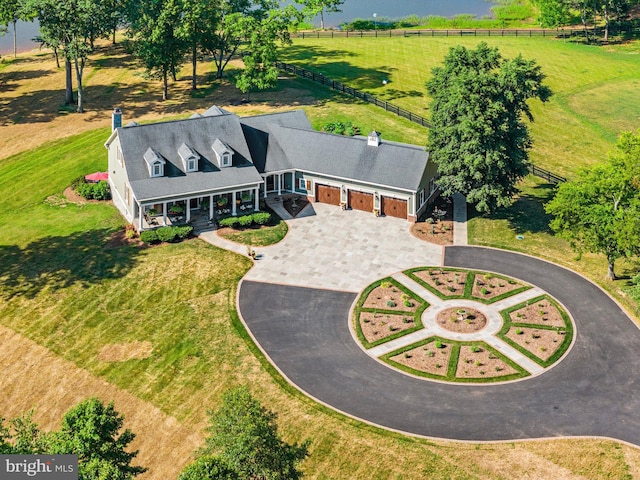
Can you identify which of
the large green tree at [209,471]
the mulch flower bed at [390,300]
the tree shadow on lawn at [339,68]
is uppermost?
the tree shadow on lawn at [339,68]

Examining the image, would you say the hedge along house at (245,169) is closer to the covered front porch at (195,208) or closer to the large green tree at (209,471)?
the covered front porch at (195,208)

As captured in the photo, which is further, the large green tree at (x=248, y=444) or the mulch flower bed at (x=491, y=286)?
the mulch flower bed at (x=491, y=286)

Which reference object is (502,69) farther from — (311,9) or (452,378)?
(311,9)

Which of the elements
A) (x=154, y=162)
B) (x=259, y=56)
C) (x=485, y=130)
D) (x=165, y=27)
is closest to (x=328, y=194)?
(x=485, y=130)

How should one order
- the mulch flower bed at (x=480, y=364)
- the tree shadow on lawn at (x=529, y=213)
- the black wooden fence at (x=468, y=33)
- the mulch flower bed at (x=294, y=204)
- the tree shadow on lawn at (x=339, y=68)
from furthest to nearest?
the black wooden fence at (x=468, y=33)
the tree shadow on lawn at (x=339, y=68)
the mulch flower bed at (x=294, y=204)
the tree shadow on lawn at (x=529, y=213)
the mulch flower bed at (x=480, y=364)

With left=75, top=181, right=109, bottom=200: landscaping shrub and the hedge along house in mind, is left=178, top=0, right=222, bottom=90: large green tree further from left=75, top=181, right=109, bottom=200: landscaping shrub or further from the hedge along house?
left=75, top=181, right=109, bottom=200: landscaping shrub

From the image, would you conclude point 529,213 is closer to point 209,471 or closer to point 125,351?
point 125,351

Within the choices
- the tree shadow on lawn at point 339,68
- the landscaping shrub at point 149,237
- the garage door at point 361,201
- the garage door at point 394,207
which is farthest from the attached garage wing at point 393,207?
the tree shadow on lawn at point 339,68
